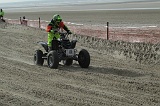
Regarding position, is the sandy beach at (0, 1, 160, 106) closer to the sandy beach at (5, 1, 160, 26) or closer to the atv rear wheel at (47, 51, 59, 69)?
the atv rear wheel at (47, 51, 59, 69)

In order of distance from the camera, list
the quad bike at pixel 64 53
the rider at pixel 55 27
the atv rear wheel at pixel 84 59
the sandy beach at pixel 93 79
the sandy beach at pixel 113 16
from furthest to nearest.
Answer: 1. the sandy beach at pixel 113 16
2. the rider at pixel 55 27
3. the atv rear wheel at pixel 84 59
4. the quad bike at pixel 64 53
5. the sandy beach at pixel 93 79

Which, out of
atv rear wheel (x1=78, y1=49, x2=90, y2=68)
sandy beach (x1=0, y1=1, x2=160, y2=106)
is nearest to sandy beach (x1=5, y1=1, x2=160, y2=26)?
sandy beach (x1=0, y1=1, x2=160, y2=106)

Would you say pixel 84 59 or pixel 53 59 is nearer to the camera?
pixel 53 59

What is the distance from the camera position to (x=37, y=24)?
81.5ft

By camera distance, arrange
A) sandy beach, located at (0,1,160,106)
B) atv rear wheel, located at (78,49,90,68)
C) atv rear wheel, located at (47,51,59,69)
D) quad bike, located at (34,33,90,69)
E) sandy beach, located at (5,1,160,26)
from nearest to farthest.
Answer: sandy beach, located at (0,1,160,106) → atv rear wheel, located at (47,51,59,69) → quad bike, located at (34,33,90,69) → atv rear wheel, located at (78,49,90,68) → sandy beach, located at (5,1,160,26)

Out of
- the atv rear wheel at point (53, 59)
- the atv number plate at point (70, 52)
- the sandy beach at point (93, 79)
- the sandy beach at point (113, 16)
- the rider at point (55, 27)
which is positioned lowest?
the sandy beach at point (93, 79)

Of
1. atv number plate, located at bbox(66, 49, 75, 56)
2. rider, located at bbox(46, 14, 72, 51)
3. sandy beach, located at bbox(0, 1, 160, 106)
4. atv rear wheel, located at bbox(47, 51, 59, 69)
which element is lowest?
sandy beach, located at bbox(0, 1, 160, 106)

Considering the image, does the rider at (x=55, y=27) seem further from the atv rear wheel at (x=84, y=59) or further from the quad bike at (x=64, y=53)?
the atv rear wheel at (x=84, y=59)

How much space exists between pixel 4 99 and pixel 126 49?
695cm

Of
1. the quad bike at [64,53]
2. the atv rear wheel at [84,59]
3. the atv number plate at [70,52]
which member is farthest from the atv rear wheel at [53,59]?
the atv rear wheel at [84,59]

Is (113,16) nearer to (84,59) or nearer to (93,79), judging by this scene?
(84,59)

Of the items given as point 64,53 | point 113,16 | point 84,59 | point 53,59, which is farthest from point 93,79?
point 113,16

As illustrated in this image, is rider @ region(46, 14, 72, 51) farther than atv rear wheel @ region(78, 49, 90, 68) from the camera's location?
Yes

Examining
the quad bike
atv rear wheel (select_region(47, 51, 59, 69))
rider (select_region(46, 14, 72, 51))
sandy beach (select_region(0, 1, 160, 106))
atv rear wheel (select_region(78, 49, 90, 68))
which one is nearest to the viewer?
sandy beach (select_region(0, 1, 160, 106))
